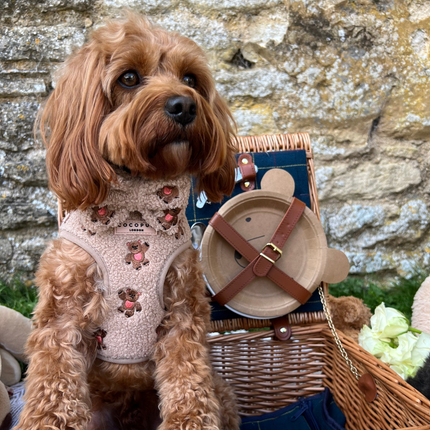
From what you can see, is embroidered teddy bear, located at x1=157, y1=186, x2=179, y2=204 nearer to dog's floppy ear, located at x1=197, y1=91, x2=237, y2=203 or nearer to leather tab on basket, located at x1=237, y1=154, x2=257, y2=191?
dog's floppy ear, located at x1=197, y1=91, x2=237, y2=203

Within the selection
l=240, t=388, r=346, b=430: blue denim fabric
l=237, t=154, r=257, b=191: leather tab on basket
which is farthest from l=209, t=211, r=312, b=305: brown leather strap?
l=240, t=388, r=346, b=430: blue denim fabric

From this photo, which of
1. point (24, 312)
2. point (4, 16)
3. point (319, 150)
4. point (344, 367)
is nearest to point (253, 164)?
point (319, 150)

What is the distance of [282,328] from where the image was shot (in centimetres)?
194

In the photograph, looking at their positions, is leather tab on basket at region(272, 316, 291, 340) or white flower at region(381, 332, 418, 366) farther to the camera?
leather tab on basket at region(272, 316, 291, 340)

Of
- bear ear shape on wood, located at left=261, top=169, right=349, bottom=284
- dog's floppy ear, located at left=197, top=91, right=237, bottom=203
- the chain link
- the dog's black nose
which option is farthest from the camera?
bear ear shape on wood, located at left=261, top=169, right=349, bottom=284

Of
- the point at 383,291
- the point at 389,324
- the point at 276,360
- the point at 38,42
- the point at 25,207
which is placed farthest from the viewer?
the point at 383,291

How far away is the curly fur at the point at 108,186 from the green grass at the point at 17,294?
1.06 m

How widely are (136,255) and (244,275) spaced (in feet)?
2.27

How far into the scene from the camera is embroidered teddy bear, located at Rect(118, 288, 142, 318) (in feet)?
4.28

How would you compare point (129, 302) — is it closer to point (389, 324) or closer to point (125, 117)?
point (125, 117)

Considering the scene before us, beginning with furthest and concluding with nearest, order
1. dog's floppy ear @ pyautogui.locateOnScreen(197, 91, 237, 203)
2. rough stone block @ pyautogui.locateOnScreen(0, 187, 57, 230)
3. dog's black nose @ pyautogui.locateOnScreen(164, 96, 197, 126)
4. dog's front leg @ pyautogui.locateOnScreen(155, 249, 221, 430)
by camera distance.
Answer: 1. rough stone block @ pyautogui.locateOnScreen(0, 187, 57, 230)
2. dog's floppy ear @ pyautogui.locateOnScreen(197, 91, 237, 203)
3. dog's front leg @ pyautogui.locateOnScreen(155, 249, 221, 430)
4. dog's black nose @ pyautogui.locateOnScreen(164, 96, 197, 126)

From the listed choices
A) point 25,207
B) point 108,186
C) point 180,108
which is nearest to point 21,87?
point 25,207

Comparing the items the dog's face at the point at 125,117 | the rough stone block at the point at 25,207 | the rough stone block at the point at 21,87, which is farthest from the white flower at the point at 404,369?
the rough stone block at the point at 21,87

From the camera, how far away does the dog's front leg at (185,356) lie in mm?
1266
